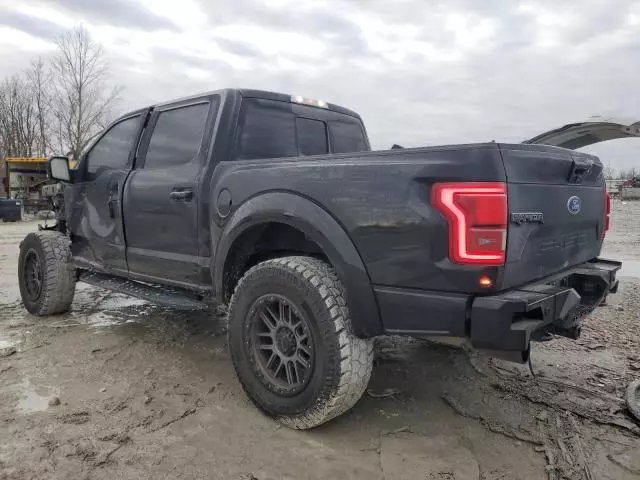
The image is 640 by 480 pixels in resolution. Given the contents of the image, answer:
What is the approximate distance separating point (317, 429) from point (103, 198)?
2.84 m

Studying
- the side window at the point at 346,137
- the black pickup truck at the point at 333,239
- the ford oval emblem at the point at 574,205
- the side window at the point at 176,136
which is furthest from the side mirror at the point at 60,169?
the ford oval emblem at the point at 574,205

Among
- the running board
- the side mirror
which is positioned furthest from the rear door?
the side mirror

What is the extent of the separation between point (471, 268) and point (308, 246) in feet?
3.51

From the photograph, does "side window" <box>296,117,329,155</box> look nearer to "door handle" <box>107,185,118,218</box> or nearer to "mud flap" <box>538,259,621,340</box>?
"door handle" <box>107,185,118,218</box>

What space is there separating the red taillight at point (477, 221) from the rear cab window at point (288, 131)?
5.85 feet

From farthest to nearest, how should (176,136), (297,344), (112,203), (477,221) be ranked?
(112,203), (176,136), (297,344), (477,221)

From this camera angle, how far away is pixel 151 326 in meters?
4.81

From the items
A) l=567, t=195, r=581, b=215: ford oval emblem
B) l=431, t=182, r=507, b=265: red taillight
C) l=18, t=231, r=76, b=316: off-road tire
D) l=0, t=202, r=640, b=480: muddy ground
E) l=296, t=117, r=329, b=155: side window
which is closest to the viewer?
l=431, t=182, r=507, b=265: red taillight

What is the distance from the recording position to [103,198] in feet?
14.4

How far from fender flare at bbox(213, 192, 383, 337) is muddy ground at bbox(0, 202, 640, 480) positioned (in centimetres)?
72

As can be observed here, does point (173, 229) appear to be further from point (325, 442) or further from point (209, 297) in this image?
point (325, 442)

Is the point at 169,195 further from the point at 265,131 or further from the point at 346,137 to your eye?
the point at 346,137

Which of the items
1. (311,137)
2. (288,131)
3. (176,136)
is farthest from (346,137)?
(176,136)

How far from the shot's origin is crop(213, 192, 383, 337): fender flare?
248 cm
